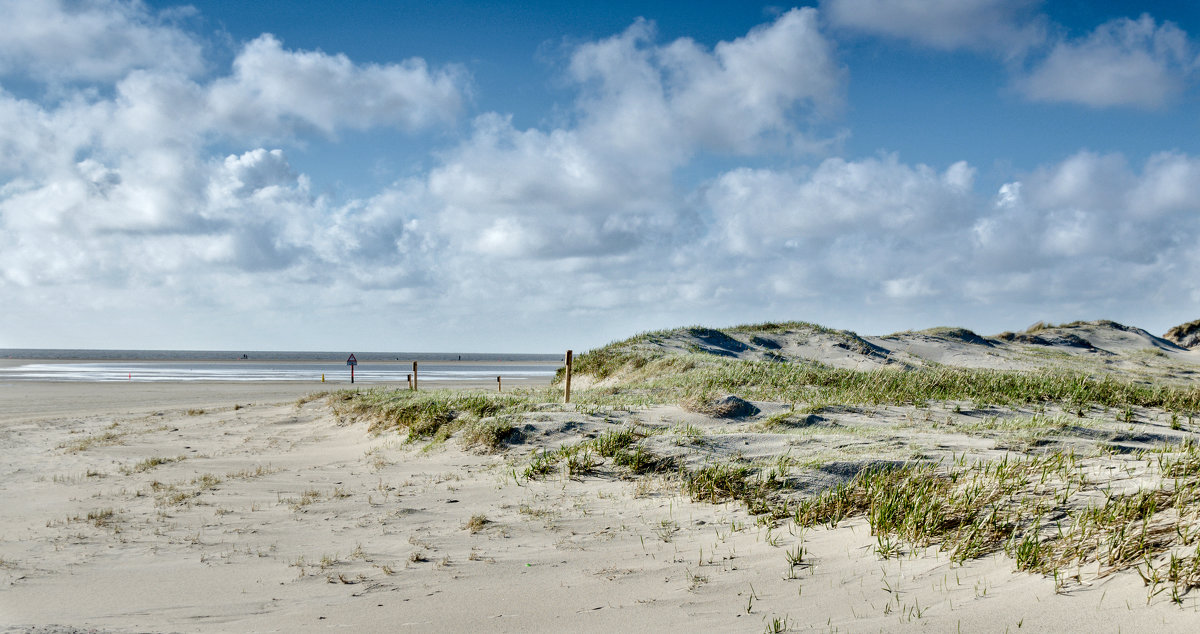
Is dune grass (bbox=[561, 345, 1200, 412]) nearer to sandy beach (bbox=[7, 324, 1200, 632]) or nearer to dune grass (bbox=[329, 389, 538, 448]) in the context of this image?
sandy beach (bbox=[7, 324, 1200, 632])

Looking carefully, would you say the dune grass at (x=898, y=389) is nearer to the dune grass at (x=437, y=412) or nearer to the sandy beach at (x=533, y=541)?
the sandy beach at (x=533, y=541)

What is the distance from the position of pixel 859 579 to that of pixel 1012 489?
1.73 m

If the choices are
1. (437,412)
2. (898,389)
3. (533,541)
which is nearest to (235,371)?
(437,412)

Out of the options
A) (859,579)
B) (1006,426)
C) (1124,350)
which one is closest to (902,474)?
(859,579)

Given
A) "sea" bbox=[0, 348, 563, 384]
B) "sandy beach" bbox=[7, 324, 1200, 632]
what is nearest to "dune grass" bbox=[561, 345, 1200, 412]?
"sandy beach" bbox=[7, 324, 1200, 632]

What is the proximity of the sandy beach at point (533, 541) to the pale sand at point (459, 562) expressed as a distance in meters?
0.02

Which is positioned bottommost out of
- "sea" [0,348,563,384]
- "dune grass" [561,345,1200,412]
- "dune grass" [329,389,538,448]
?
"sea" [0,348,563,384]

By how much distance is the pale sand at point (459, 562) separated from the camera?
12.8ft

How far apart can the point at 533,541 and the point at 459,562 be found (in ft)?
2.37

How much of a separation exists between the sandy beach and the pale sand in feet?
0.07

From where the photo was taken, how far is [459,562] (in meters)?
5.25

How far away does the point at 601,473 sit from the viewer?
7840mm

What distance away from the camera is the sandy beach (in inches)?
157

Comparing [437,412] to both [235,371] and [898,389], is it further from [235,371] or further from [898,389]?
[235,371]
